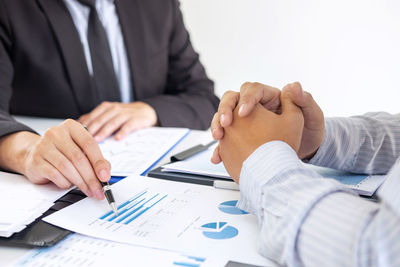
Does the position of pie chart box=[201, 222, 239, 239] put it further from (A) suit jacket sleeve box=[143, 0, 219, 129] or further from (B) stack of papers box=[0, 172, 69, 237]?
(A) suit jacket sleeve box=[143, 0, 219, 129]

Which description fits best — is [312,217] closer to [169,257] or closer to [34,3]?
[169,257]

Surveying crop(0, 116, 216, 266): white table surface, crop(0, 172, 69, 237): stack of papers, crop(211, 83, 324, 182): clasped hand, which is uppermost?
crop(211, 83, 324, 182): clasped hand

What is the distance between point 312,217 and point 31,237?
1.22ft

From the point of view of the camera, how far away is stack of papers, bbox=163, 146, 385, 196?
654 millimetres

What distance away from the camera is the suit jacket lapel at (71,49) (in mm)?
1229

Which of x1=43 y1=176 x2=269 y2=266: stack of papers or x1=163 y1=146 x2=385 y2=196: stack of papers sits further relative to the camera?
x1=163 y1=146 x2=385 y2=196: stack of papers

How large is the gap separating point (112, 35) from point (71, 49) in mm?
183

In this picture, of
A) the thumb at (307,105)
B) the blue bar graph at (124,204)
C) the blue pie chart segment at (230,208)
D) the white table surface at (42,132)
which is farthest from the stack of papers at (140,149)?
the thumb at (307,105)

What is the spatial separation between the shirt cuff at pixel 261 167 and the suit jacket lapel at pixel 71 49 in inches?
34.7

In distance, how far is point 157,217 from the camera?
1.91 ft

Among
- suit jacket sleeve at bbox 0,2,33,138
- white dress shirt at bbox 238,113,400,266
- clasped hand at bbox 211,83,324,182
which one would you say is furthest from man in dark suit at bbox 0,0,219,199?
white dress shirt at bbox 238,113,400,266

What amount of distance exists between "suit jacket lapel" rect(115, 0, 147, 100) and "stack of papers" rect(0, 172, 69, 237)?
0.71m

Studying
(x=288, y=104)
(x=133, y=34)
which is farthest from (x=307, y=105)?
(x=133, y=34)

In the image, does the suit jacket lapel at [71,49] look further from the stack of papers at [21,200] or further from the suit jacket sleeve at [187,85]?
the stack of papers at [21,200]
